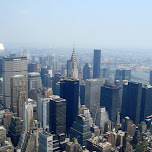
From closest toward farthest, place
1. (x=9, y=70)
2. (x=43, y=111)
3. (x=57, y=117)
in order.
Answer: (x=57, y=117), (x=43, y=111), (x=9, y=70)

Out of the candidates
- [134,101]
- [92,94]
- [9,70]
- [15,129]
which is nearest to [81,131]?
[15,129]

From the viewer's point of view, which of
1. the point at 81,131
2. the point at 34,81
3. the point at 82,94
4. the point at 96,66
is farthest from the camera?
the point at 96,66

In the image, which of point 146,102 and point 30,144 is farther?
point 146,102

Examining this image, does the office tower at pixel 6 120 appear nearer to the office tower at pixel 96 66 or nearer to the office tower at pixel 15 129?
the office tower at pixel 15 129

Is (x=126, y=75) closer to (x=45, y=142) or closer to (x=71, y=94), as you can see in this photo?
(x=71, y=94)

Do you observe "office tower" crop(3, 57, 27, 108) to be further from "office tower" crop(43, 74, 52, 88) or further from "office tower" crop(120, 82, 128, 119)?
"office tower" crop(120, 82, 128, 119)

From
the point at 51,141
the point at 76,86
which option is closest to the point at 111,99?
the point at 76,86

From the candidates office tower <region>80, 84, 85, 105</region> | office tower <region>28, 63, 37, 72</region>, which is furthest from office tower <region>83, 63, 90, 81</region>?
office tower <region>28, 63, 37, 72</region>
